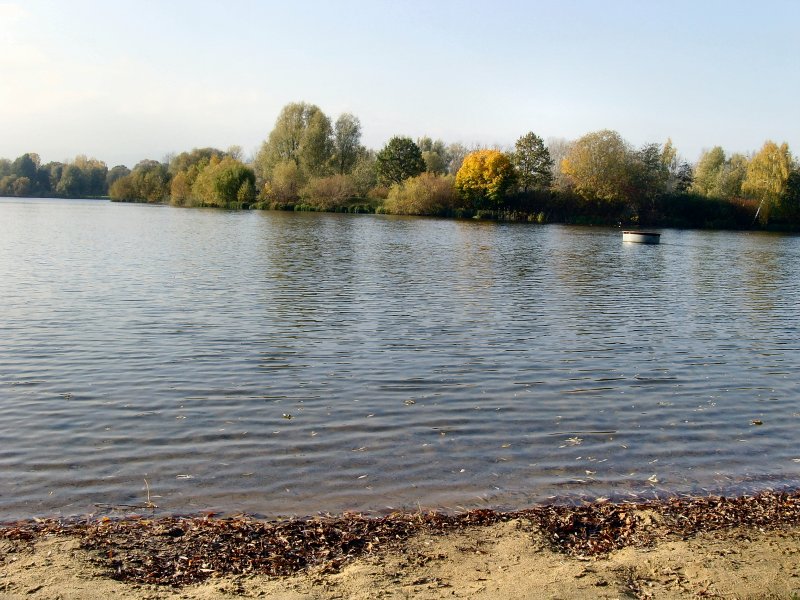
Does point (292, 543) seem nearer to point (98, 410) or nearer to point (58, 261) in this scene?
point (98, 410)

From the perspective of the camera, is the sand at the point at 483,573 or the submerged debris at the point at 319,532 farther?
the submerged debris at the point at 319,532

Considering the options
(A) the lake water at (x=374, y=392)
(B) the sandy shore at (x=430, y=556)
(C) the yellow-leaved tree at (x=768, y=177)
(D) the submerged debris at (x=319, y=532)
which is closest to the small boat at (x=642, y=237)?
(A) the lake water at (x=374, y=392)

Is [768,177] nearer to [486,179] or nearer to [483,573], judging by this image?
[486,179]

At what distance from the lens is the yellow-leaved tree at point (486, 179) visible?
9244cm

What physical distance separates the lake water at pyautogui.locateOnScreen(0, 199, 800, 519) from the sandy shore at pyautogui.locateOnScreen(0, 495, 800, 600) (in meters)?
0.71

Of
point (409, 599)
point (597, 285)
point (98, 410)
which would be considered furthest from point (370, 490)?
point (597, 285)

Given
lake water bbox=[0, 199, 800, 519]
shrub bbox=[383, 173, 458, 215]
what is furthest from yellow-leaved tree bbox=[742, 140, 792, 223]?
lake water bbox=[0, 199, 800, 519]

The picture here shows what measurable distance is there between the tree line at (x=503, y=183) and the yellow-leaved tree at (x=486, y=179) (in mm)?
137

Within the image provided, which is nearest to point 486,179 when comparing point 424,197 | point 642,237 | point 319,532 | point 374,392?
point 424,197

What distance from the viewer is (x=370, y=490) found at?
7645 mm

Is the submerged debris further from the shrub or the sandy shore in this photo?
the shrub

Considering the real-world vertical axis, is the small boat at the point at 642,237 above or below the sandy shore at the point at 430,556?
above

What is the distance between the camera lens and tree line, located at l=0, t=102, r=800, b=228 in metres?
92.6

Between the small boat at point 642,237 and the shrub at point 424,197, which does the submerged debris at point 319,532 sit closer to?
the small boat at point 642,237
